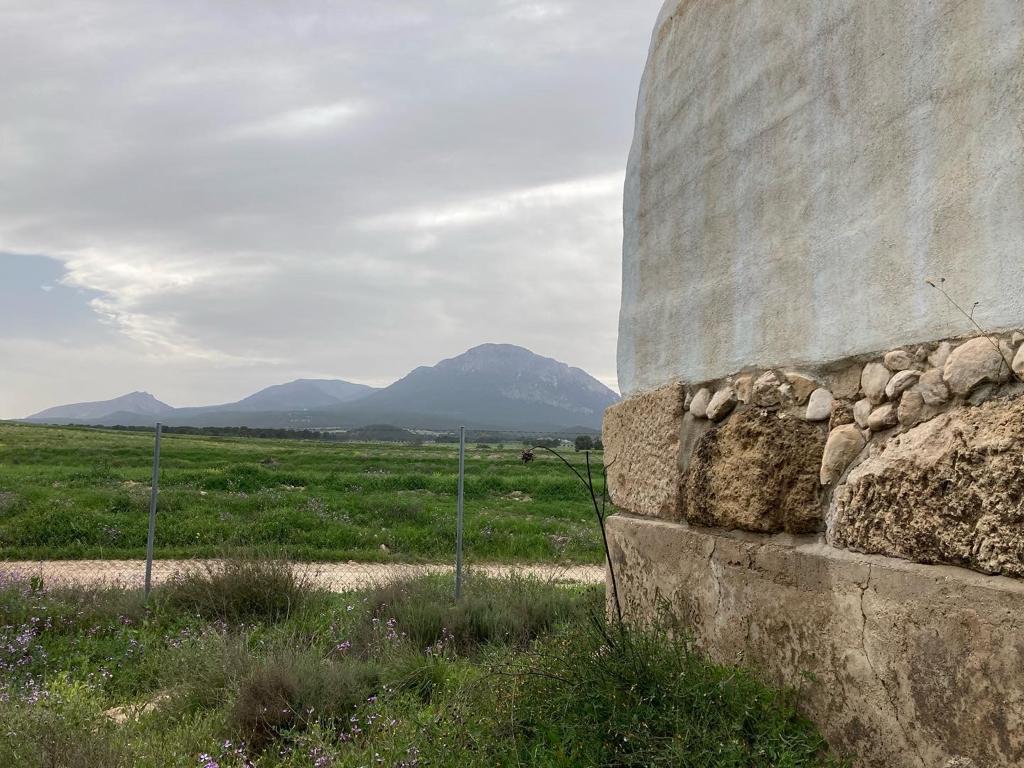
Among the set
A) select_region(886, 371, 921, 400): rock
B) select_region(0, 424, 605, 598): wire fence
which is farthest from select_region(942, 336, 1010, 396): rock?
select_region(0, 424, 605, 598): wire fence

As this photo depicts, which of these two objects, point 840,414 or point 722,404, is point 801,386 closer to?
point 840,414

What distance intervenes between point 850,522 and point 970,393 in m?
0.52

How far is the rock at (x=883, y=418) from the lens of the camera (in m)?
2.21

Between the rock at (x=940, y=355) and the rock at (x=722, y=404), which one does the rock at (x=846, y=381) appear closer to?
the rock at (x=940, y=355)

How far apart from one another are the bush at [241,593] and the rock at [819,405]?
504cm

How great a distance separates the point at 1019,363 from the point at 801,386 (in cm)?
77

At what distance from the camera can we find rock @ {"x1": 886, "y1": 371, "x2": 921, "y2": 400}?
212 centimetres

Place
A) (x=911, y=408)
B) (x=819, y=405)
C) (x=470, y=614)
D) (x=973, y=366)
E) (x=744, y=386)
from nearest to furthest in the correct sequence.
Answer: (x=973, y=366)
(x=911, y=408)
(x=819, y=405)
(x=744, y=386)
(x=470, y=614)

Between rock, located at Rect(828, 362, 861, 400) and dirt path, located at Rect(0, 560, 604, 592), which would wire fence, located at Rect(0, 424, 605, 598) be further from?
rock, located at Rect(828, 362, 861, 400)

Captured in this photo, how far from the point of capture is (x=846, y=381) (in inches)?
94.3

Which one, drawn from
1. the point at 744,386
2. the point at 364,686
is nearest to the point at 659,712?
the point at 744,386

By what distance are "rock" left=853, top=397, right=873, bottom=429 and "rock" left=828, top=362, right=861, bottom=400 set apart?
0.11 ft

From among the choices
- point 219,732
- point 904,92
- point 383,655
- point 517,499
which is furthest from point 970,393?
point 517,499

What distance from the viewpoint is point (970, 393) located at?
6.43ft
